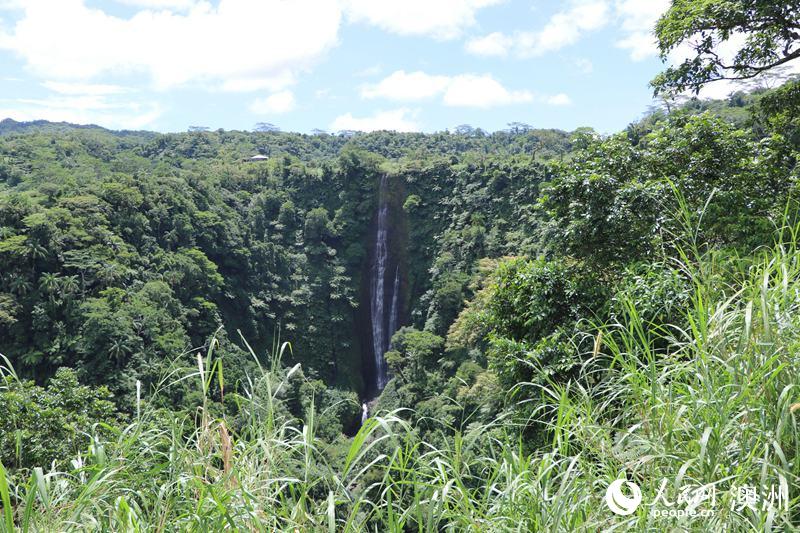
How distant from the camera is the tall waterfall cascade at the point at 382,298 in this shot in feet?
89.5

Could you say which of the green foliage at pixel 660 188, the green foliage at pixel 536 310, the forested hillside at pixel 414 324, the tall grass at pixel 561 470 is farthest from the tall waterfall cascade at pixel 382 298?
the tall grass at pixel 561 470

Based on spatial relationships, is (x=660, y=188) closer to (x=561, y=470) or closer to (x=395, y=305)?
(x=561, y=470)

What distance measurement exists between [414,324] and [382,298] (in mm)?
3739

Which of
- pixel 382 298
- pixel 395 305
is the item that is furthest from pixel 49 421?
pixel 382 298

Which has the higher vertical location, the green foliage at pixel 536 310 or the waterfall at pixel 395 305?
the green foliage at pixel 536 310

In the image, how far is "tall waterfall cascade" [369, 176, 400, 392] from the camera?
27.3m

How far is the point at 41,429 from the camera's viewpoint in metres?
8.13

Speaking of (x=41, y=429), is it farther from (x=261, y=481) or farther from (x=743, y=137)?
(x=743, y=137)

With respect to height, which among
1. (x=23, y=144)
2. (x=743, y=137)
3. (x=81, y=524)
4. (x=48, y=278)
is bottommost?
(x=48, y=278)

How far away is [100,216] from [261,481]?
20940mm

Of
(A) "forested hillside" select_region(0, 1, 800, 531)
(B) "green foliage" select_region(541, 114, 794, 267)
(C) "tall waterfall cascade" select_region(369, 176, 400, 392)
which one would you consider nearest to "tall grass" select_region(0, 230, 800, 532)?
(A) "forested hillside" select_region(0, 1, 800, 531)

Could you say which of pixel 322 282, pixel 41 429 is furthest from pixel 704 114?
pixel 322 282

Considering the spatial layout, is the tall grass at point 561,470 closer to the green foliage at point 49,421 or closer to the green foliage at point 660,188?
the green foliage at point 660,188

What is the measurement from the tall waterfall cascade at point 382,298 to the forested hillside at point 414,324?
22cm
